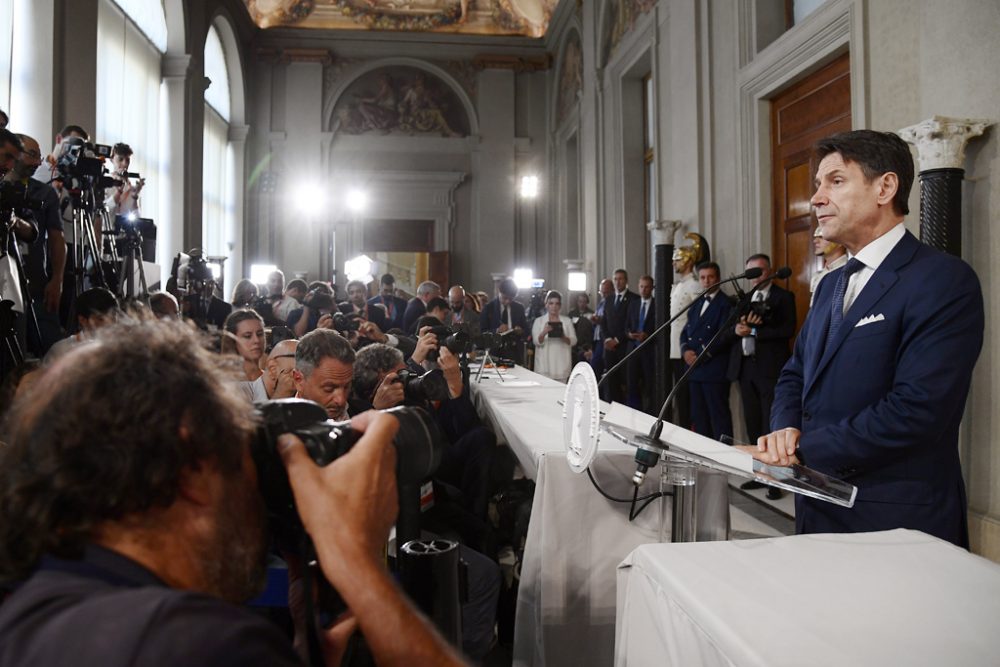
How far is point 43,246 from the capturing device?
4.41 metres

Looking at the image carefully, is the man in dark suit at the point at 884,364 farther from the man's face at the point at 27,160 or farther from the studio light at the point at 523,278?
the studio light at the point at 523,278

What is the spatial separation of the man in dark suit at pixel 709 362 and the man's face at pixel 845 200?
149 inches

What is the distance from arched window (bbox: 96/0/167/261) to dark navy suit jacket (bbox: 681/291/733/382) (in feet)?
19.9

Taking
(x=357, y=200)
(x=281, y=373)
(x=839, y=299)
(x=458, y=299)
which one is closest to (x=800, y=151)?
(x=458, y=299)

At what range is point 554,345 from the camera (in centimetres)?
933

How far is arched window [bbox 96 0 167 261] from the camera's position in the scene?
355 inches

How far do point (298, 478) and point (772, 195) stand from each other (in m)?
6.97

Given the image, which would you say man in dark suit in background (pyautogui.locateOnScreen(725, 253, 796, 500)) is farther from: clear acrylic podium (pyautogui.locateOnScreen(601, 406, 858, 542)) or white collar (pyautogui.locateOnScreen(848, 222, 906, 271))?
white collar (pyautogui.locateOnScreen(848, 222, 906, 271))

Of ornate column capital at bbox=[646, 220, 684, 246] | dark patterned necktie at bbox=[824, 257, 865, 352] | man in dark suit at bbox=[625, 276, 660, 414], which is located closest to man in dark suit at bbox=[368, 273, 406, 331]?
man in dark suit at bbox=[625, 276, 660, 414]

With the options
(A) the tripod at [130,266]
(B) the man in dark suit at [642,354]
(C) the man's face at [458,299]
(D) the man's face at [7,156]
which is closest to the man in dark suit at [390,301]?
(C) the man's face at [458,299]

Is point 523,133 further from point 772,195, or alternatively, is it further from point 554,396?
point 554,396

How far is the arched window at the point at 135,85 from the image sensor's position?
902 centimetres

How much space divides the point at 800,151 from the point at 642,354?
3.25 m

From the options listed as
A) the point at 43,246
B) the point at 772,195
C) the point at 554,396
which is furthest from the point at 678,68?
the point at 43,246
